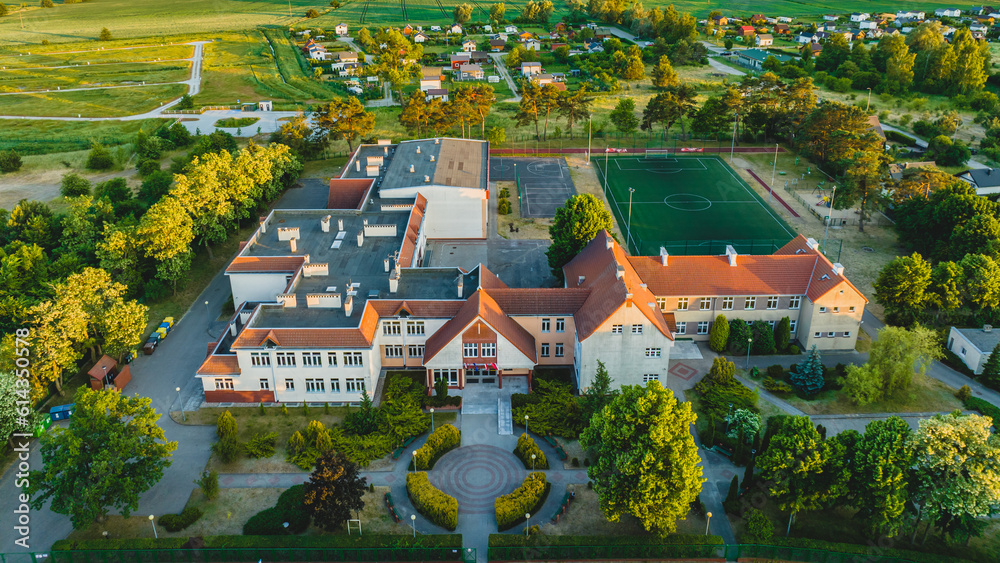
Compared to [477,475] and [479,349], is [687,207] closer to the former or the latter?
[479,349]

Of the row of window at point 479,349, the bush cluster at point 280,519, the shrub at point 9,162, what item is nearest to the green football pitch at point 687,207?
the row of window at point 479,349

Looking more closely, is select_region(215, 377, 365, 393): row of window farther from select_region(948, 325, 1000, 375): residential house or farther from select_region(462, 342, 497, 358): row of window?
select_region(948, 325, 1000, 375): residential house

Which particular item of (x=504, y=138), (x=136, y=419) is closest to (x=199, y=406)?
(x=136, y=419)

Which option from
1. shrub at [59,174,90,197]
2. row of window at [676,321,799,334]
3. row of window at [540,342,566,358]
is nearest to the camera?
row of window at [540,342,566,358]

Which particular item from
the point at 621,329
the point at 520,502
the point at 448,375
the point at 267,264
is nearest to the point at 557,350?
the point at 621,329

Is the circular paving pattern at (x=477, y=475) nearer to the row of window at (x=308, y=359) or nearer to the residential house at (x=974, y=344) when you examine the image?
the row of window at (x=308, y=359)

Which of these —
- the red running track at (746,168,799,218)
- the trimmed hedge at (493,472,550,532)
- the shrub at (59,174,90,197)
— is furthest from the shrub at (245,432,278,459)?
the red running track at (746,168,799,218)
